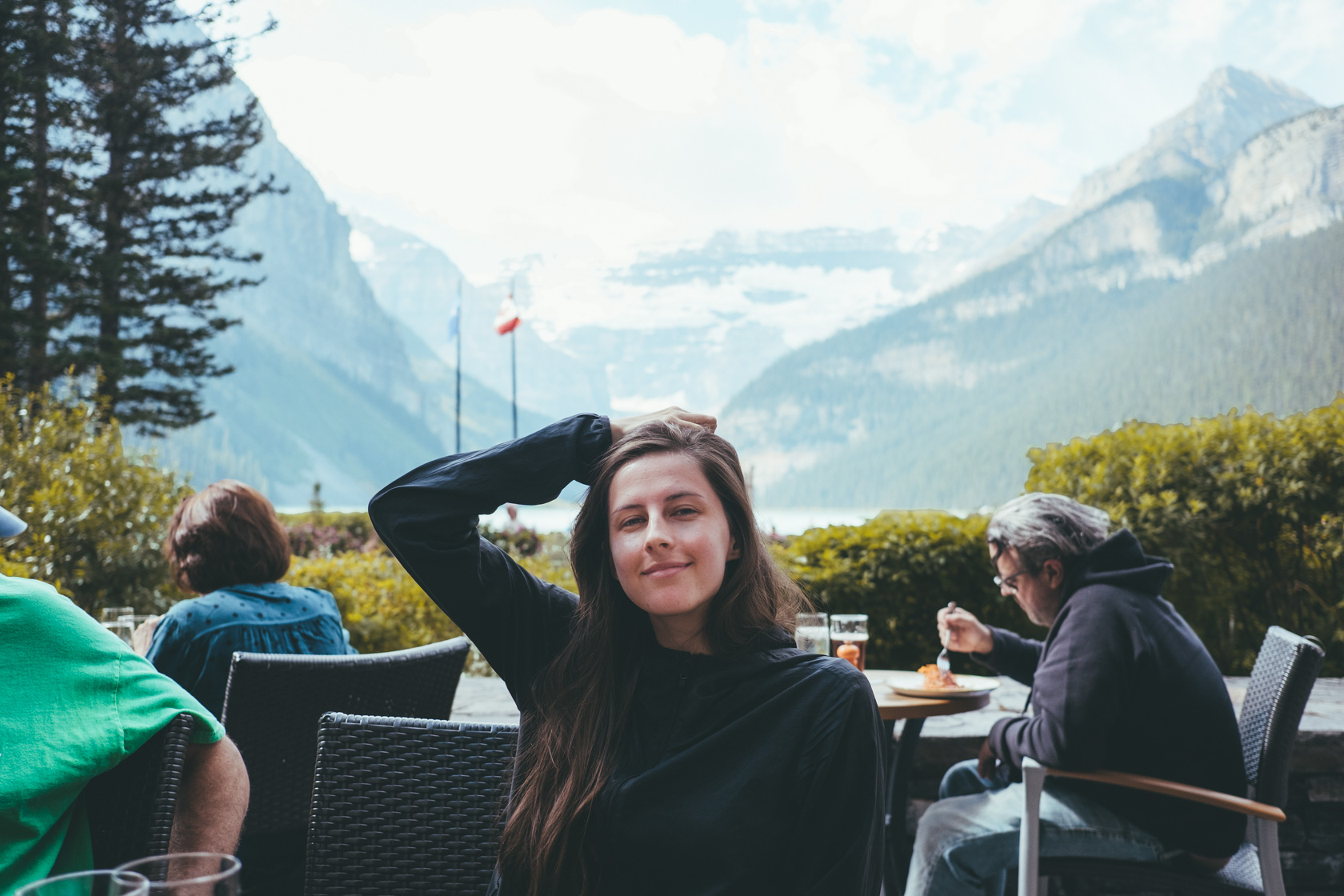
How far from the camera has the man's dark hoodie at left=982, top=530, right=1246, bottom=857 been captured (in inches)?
76.7

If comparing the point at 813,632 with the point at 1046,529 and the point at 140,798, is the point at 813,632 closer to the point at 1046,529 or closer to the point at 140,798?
the point at 1046,529

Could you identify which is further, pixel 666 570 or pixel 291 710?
pixel 291 710

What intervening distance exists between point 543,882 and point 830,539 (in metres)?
3.37

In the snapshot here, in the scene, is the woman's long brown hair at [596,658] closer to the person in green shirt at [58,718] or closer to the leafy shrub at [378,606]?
the person in green shirt at [58,718]

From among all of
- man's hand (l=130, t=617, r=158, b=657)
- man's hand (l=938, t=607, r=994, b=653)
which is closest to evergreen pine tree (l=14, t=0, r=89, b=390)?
man's hand (l=130, t=617, r=158, b=657)

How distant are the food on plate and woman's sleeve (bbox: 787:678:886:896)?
1.25m

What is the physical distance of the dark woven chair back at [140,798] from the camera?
107cm

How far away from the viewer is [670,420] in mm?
1439

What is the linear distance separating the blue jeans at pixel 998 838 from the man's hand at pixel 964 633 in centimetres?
49

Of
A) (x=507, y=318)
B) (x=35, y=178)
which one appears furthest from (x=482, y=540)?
(x=507, y=318)

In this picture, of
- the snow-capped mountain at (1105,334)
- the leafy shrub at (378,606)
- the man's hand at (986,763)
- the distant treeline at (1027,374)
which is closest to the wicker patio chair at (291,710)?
the man's hand at (986,763)

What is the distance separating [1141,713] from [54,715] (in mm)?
1916

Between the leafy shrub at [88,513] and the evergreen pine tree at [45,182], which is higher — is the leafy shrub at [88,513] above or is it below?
below

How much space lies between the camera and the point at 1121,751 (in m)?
2.01
